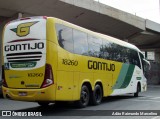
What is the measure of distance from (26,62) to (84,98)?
3304 millimetres

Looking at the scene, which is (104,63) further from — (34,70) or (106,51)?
(34,70)

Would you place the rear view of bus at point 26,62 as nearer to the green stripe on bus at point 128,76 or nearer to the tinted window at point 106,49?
the tinted window at point 106,49

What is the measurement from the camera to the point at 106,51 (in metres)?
16.9

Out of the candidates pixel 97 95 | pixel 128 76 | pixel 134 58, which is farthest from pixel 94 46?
pixel 134 58

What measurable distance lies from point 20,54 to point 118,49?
7.44 metres

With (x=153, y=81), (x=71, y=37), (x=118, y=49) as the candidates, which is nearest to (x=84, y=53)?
(x=71, y=37)

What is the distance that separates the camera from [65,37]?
13086mm

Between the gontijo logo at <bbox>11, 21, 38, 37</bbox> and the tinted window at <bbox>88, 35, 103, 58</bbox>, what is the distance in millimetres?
3466

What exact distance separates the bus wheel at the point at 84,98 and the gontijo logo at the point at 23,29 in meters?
3.46

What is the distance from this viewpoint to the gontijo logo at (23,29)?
1256 cm

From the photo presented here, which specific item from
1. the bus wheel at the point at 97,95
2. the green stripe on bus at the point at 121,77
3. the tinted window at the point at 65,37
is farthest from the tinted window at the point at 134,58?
the tinted window at the point at 65,37

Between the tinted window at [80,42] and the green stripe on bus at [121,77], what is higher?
the tinted window at [80,42]

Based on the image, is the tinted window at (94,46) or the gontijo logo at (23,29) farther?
the tinted window at (94,46)

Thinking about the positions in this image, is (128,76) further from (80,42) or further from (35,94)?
(35,94)
